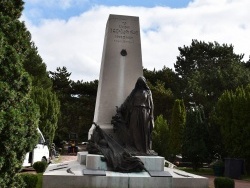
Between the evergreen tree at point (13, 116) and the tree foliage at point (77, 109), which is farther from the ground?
→ the tree foliage at point (77, 109)

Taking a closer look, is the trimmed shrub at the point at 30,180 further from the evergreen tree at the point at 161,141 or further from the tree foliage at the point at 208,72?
the tree foliage at the point at 208,72

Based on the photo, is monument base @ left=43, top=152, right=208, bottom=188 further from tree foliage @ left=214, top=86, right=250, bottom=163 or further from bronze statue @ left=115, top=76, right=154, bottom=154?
tree foliage @ left=214, top=86, right=250, bottom=163

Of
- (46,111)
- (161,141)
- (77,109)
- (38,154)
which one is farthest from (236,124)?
(77,109)

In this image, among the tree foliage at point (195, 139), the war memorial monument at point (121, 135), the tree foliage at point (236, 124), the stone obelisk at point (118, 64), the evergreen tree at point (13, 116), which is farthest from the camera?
the tree foliage at point (195, 139)

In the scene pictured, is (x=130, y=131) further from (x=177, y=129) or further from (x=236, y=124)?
(x=177, y=129)

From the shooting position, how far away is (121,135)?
36.1ft

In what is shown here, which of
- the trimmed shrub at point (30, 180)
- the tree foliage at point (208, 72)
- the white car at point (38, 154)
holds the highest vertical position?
the tree foliage at point (208, 72)

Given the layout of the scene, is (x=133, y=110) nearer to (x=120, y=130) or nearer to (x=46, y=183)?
(x=120, y=130)

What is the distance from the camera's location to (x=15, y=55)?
7.02 meters

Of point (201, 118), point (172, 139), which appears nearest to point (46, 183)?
point (201, 118)

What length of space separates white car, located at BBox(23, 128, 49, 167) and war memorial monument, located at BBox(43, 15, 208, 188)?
6.55 metres

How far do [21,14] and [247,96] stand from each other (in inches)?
625

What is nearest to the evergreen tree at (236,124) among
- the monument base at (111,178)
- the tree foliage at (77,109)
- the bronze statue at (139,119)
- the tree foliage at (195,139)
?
the tree foliage at (195,139)

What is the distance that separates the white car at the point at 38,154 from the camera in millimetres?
17672
